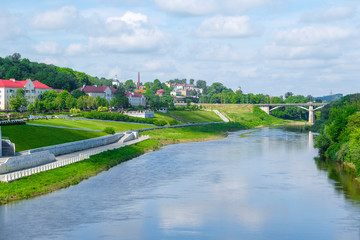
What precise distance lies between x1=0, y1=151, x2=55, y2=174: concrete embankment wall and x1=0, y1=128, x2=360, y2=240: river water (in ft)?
19.9

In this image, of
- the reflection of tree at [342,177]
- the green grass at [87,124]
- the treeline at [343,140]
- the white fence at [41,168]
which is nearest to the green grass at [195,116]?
the green grass at [87,124]

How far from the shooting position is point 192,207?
137ft

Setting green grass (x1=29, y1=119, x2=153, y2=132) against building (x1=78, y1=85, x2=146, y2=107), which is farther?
building (x1=78, y1=85, x2=146, y2=107)

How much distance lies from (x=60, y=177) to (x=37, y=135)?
23.0 m

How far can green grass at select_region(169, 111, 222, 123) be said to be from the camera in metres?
148

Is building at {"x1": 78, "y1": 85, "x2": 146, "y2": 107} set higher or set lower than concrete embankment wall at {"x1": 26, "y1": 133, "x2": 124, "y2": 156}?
higher

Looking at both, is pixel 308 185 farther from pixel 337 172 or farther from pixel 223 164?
pixel 223 164

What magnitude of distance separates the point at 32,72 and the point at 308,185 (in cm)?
14713

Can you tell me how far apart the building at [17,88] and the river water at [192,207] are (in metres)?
81.0

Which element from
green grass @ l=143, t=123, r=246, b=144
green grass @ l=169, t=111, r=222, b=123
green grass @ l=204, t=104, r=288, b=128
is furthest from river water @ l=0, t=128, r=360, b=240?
green grass @ l=204, t=104, r=288, b=128

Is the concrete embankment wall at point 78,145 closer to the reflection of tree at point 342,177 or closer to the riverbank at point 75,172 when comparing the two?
the riverbank at point 75,172

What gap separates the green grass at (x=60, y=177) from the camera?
4241 centimetres

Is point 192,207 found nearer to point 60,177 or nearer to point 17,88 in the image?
point 60,177

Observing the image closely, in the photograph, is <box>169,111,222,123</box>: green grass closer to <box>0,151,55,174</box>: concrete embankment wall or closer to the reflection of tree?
the reflection of tree
